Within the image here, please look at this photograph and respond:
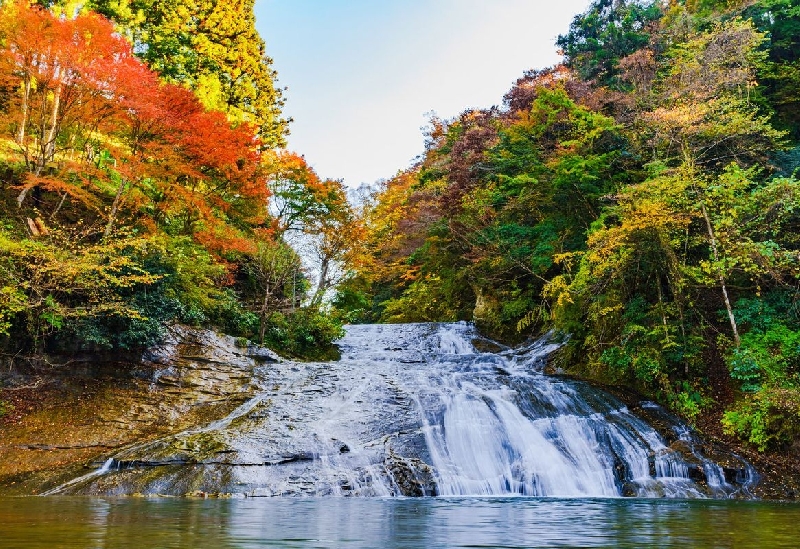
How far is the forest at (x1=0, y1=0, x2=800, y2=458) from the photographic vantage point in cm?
1091

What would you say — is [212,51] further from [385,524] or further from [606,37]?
[385,524]

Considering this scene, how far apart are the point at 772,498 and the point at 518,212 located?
37.4ft

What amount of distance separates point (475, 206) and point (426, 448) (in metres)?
11.0

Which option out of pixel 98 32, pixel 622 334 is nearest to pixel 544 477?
pixel 622 334

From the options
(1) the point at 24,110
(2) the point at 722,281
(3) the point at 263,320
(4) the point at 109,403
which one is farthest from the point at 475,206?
(1) the point at 24,110

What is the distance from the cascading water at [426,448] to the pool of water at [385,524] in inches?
53.3

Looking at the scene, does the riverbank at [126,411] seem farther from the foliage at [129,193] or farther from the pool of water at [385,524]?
the pool of water at [385,524]

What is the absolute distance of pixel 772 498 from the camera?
7848mm

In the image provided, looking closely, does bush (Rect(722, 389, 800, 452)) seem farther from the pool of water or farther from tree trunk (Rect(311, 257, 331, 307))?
tree trunk (Rect(311, 257, 331, 307))

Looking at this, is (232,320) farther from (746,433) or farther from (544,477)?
(746,433)

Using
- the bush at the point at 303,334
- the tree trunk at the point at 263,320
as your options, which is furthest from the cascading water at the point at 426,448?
the bush at the point at 303,334

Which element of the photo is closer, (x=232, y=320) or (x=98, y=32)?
(x=98, y=32)

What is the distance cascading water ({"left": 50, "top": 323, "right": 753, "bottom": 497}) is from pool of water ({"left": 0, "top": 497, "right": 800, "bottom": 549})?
135 cm

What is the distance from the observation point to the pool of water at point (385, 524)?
3223 millimetres
